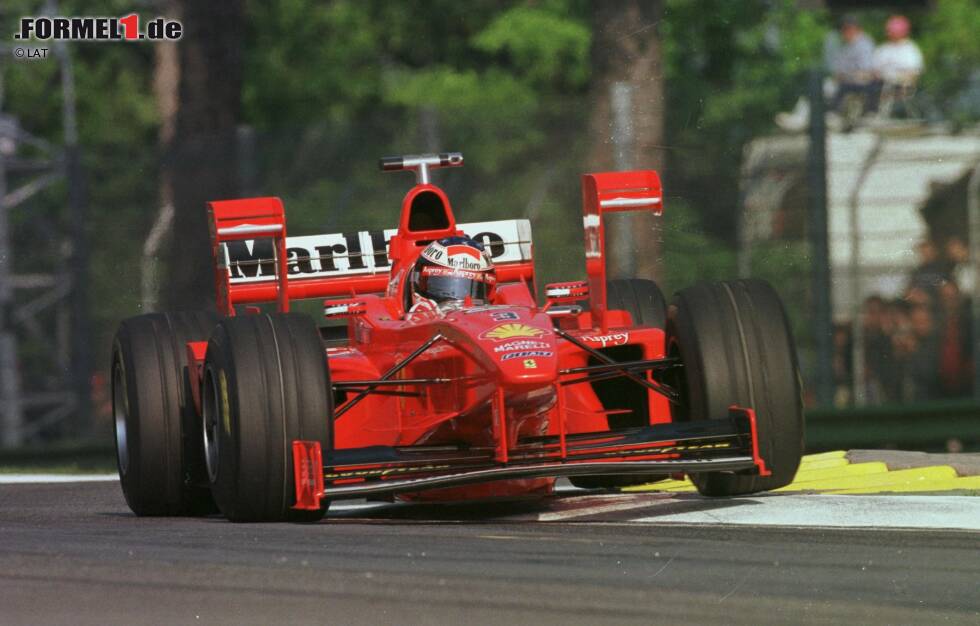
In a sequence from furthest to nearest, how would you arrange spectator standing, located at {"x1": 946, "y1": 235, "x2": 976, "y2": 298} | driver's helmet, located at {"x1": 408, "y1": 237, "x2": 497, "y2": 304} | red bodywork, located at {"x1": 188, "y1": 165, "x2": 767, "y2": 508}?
spectator standing, located at {"x1": 946, "y1": 235, "x2": 976, "y2": 298} < driver's helmet, located at {"x1": 408, "y1": 237, "x2": 497, "y2": 304} < red bodywork, located at {"x1": 188, "y1": 165, "x2": 767, "y2": 508}

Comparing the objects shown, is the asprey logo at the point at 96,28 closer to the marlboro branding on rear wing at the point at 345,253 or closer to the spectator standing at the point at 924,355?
the spectator standing at the point at 924,355

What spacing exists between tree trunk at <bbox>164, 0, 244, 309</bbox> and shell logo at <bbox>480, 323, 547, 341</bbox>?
674 centimetres

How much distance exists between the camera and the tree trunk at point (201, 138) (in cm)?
1330

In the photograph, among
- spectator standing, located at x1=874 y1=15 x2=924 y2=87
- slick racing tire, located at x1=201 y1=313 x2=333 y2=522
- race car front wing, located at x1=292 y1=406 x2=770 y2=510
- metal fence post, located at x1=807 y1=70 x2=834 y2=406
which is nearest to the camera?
race car front wing, located at x1=292 y1=406 x2=770 y2=510

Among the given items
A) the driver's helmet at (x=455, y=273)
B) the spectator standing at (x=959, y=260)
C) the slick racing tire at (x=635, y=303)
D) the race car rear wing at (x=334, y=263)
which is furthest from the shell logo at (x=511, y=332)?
the spectator standing at (x=959, y=260)

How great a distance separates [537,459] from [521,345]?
0.43m

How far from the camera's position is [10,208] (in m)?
13.9

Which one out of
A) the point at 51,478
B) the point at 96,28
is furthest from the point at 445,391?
the point at 96,28

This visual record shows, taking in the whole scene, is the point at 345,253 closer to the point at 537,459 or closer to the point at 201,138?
the point at 537,459

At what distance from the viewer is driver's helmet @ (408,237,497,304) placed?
25.4 ft

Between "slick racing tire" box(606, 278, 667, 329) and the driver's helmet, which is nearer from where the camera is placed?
the driver's helmet

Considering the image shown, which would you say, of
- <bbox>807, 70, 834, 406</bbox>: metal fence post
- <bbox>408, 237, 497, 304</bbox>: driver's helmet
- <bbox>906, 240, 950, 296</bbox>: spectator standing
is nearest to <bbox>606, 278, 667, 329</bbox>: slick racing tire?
<bbox>408, 237, 497, 304</bbox>: driver's helmet

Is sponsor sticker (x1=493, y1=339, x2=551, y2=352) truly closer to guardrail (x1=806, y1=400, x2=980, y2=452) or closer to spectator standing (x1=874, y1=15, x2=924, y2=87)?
guardrail (x1=806, y1=400, x2=980, y2=452)

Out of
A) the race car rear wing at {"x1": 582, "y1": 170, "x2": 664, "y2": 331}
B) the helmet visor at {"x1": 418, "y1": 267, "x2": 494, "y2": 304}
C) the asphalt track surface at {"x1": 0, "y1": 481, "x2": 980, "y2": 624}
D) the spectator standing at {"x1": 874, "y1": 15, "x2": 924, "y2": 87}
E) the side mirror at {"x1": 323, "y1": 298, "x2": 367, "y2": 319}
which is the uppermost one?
the spectator standing at {"x1": 874, "y1": 15, "x2": 924, "y2": 87}
